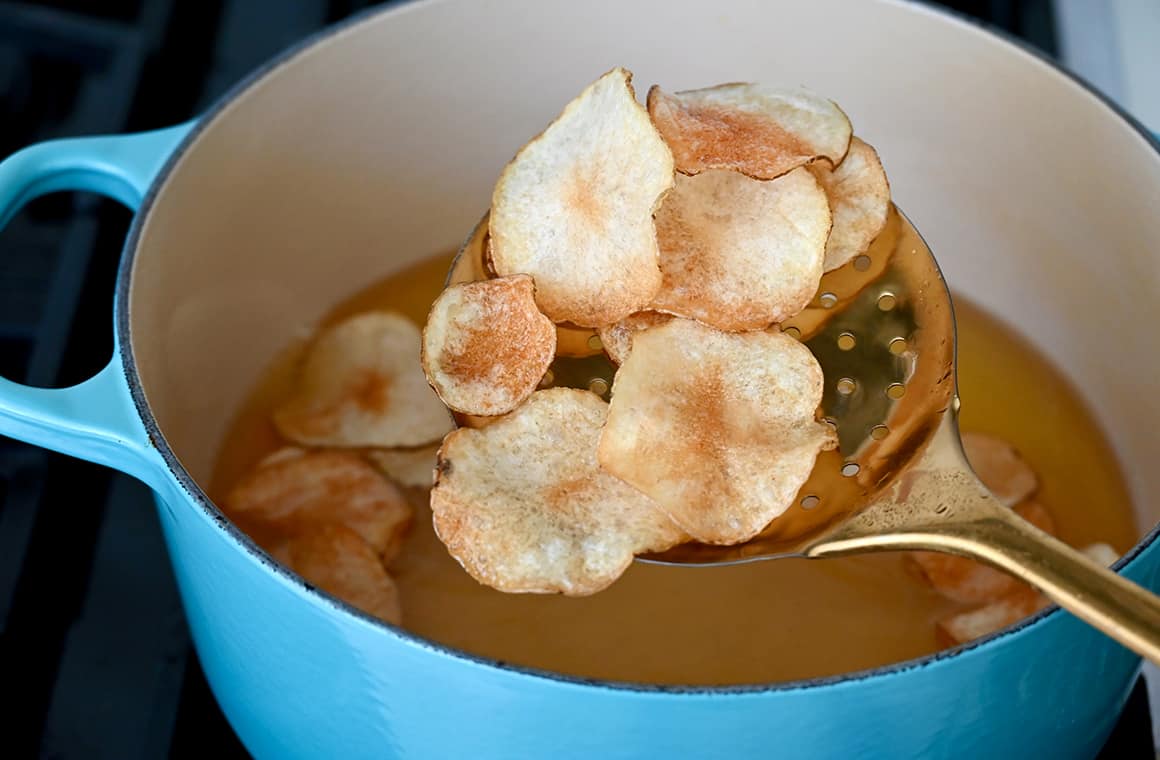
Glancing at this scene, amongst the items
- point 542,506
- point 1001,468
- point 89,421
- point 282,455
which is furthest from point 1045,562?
point 282,455

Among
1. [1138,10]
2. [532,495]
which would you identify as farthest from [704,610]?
[1138,10]

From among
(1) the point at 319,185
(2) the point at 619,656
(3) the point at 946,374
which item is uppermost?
(3) the point at 946,374

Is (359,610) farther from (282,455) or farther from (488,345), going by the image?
(282,455)

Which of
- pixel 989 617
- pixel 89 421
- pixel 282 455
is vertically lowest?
pixel 282 455

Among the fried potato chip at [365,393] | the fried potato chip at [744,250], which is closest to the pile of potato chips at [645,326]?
the fried potato chip at [744,250]

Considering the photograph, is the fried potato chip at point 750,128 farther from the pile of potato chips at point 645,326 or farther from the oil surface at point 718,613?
the oil surface at point 718,613

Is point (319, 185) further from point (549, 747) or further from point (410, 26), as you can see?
point (549, 747)
